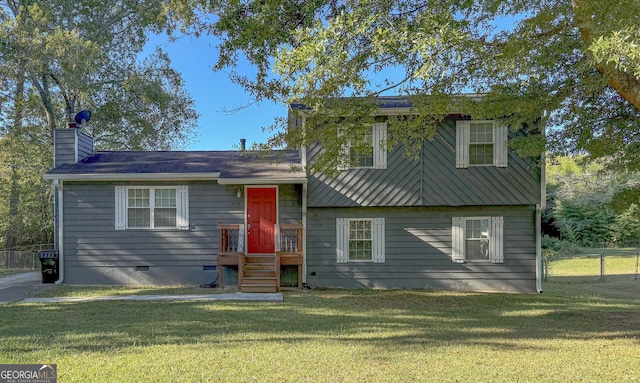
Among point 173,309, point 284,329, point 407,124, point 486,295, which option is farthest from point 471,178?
point 173,309

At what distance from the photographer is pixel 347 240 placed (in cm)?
1033

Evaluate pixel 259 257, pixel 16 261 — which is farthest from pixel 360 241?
pixel 16 261

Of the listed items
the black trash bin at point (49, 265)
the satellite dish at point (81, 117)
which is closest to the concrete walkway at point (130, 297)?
the black trash bin at point (49, 265)

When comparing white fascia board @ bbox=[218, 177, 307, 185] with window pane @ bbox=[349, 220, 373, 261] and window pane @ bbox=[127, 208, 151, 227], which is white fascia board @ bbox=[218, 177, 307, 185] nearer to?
window pane @ bbox=[349, 220, 373, 261]

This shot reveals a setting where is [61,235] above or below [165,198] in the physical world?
below

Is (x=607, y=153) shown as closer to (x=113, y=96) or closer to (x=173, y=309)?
(x=173, y=309)

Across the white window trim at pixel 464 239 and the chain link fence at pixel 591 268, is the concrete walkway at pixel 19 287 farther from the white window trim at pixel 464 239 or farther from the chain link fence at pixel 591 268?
the chain link fence at pixel 591 268

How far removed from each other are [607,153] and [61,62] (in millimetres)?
17247

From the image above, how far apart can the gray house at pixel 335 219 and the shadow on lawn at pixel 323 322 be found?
1.39 metres

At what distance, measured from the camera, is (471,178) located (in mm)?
10008

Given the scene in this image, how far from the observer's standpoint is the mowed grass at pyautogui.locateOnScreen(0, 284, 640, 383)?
13.5ft

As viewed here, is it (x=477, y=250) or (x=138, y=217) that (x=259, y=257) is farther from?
(x=477, y=250)

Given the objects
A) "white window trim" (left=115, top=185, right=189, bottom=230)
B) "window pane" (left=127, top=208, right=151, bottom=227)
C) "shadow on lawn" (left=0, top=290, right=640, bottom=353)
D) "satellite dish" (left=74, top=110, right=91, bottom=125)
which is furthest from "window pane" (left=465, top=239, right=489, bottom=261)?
"satellite dish" (left=74, top=110, right=91, bottom=125)

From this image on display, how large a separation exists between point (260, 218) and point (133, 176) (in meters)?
3.46
